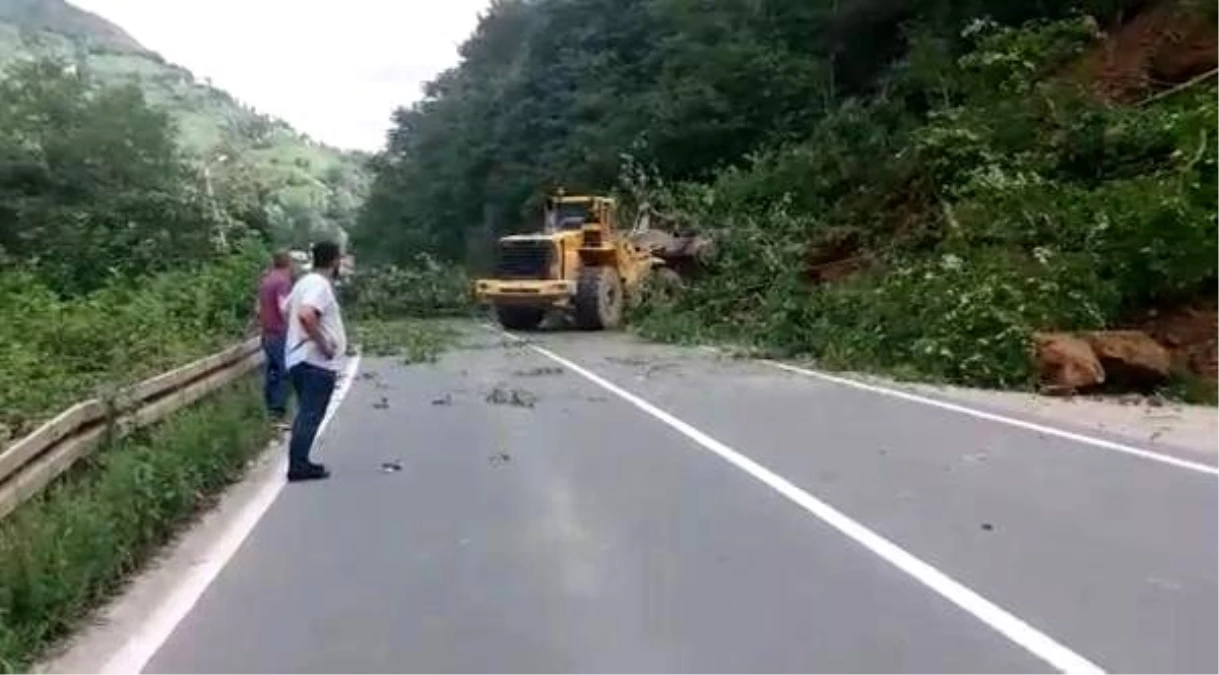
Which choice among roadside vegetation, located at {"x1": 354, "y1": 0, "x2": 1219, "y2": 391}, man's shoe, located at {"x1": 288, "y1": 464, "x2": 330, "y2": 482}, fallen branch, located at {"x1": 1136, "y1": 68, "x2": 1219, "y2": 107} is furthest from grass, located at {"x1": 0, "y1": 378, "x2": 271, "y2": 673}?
fallen branch, located at {"x1": 1136, "y1": 68, "x2": 1219, "y2": 107}

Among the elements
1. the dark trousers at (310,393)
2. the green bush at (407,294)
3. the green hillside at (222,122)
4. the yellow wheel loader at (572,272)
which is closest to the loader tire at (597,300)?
the yellow wheel loader at (572,272)

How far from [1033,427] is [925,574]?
703 cm

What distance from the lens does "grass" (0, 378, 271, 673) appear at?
22.6 feet

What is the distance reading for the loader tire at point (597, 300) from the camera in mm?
35062

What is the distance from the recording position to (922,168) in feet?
101

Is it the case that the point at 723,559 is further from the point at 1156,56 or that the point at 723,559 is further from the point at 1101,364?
the point at 1156,56

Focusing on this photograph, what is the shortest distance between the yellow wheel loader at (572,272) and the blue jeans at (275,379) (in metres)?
19.2

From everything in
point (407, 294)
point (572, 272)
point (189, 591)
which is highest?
point (189, 591)

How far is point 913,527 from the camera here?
9266 millimetres

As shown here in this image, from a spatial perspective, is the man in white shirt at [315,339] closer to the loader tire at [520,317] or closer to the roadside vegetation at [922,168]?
the roadside vegetation at [922,168]

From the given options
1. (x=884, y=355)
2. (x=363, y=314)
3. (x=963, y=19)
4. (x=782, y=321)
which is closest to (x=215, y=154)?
(x=363, y=314)

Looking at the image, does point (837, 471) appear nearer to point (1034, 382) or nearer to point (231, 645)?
point (231, 645)

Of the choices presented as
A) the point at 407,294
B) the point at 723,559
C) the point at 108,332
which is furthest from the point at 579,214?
the point at 723,559

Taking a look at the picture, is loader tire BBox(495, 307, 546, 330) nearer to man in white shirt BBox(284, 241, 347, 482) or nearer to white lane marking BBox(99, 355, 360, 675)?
white lane marking BBox(99, 355, 360, 675)
